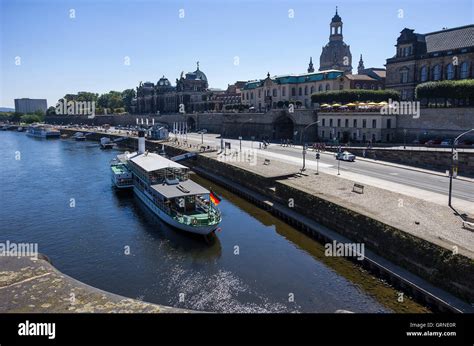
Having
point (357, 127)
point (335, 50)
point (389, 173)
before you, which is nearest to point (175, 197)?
point (389, 173)

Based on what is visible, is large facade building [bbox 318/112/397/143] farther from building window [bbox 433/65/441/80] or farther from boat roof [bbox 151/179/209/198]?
boat roof [bbox 151/179/209/198]

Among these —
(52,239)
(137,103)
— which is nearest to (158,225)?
(52,239)

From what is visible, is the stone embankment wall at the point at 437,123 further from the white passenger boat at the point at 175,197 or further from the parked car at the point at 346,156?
the white passenger boat at the point at 175,197

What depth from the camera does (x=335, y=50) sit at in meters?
160

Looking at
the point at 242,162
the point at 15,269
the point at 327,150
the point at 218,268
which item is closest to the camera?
the point at 15,269

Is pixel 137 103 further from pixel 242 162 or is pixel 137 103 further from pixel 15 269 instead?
pixel 15 269

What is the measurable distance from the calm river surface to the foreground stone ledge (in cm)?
402

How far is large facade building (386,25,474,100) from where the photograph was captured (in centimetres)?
6812

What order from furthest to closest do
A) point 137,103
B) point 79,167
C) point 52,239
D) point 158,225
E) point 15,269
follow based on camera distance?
1. point 137,103
2. point 79,167
3. point 158,225
4. point 52,239
5. point 15,269

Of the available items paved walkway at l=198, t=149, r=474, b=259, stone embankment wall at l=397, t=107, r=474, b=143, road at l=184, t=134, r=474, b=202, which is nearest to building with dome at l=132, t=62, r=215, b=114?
road at l=184, t=134, r=474, b=202

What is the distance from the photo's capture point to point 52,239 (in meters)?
35.0

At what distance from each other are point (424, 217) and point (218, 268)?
50.4 ft

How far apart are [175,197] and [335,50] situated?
466 ft

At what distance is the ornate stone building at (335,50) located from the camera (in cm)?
15850
